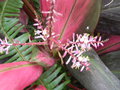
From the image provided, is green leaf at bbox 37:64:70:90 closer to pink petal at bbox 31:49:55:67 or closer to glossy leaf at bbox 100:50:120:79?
pink petal at bbox 31:49:55:67

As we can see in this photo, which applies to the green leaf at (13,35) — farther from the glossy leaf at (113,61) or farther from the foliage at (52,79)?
the glossy leaf at (113,61)

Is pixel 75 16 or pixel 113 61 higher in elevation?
pixel 75 16

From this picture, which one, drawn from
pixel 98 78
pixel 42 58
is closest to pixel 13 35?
pixel 42 58

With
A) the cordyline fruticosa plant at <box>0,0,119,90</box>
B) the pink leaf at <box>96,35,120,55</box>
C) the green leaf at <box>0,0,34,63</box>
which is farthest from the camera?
the pink leaf at <box>96,35,120,55</box>

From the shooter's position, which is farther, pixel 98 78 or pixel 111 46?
pixel 111 46

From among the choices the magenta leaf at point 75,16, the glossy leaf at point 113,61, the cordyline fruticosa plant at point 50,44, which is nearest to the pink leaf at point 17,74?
the cordyline fruticosa plant at point 50,44

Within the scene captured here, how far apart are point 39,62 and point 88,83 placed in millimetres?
131

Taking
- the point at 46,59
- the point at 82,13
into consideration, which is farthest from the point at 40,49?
the point at 82,13

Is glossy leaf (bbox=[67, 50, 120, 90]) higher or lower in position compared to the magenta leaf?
lower

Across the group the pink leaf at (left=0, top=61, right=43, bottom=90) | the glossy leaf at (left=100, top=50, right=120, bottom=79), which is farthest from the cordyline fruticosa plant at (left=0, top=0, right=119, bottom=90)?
the glossy leaf at (left=100, top=50, right=120, bottom=79)

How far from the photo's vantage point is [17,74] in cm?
46

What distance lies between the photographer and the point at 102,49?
0.71 metres

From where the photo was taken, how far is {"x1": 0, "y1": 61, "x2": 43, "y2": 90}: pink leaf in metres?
0.43

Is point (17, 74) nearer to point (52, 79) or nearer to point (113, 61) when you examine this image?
point (52, 79)
